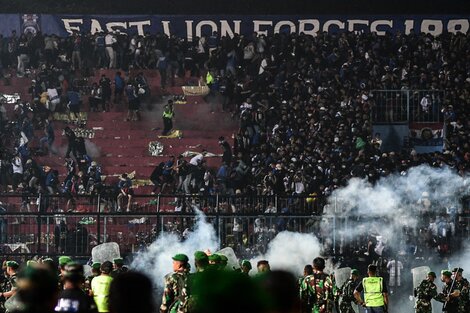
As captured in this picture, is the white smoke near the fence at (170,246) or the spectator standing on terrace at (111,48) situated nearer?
the white smoke near the fence at (170,246)

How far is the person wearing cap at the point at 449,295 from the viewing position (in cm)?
1708

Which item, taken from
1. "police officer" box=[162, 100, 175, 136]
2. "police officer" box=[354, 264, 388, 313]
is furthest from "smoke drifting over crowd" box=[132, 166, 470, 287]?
"police officer" box=[162, 100, 175, 136]

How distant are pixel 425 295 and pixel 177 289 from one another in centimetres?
642

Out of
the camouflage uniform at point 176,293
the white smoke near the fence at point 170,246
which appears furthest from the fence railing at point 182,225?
the camouflage uniform at point 176,293

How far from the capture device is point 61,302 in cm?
664

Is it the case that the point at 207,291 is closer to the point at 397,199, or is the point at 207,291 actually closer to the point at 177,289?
the point at 177,289

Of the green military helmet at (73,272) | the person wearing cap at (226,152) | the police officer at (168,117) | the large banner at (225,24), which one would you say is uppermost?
the large banner at (225,24)

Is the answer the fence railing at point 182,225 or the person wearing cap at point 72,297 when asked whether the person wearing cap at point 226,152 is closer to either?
the fence railing at point 182,225

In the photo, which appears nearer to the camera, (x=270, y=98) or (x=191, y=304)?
(x=191, y=304)

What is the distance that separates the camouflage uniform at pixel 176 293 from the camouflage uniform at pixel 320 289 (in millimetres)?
2405

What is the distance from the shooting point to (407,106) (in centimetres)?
2970

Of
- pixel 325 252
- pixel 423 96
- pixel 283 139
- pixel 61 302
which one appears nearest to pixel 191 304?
pixel 61 302

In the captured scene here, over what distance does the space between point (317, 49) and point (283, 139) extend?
3.30m

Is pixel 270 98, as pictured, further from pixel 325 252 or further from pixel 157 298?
pixel 157 298
